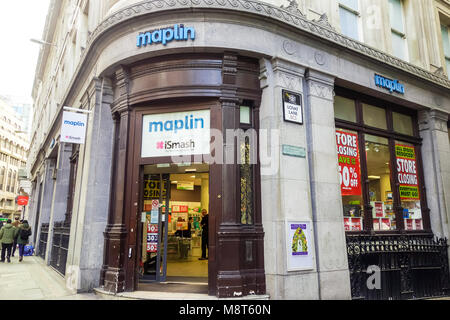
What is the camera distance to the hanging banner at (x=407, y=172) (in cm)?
1063

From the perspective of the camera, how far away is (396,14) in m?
11.9

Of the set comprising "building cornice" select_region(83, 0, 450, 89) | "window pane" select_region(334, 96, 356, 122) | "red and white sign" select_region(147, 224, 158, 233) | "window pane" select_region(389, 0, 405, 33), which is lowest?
"red and white sign" select_region(147, 224, 158, 233)

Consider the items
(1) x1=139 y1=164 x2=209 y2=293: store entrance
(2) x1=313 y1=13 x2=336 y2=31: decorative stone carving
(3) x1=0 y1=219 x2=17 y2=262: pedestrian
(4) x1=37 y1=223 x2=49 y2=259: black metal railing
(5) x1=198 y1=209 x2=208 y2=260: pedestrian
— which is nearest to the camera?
(2) x1=313 y1=13 x2=336 y2=31: decorative stone carving

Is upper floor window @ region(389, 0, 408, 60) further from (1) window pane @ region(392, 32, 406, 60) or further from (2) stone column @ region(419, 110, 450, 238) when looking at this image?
(2) stone column @ region(419, 110, 450, 238)

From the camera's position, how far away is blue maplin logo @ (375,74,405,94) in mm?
9766

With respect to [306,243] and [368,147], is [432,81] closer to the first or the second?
[368,147]

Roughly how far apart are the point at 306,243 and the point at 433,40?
1027 centimetres

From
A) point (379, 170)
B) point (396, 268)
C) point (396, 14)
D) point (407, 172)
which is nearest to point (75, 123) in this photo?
point (379, 170)

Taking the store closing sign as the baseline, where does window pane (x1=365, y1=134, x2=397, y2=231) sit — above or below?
below

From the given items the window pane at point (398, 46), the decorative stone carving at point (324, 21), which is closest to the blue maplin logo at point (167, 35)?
the decorative stone carving at point (324, 21)

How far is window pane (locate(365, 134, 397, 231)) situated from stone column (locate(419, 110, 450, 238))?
178 cm

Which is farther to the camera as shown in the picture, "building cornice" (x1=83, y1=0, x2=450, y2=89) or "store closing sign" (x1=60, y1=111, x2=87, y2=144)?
"store closing sign" (x1=60, y1=111, x2=87, y2=144)

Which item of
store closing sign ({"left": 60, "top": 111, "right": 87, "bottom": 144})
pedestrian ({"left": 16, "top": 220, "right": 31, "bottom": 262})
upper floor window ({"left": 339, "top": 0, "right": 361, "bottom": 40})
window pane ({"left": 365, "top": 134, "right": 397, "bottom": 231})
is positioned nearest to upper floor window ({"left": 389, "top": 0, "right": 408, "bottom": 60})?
upper floor window ({"left": 339, "top": 0, "right": 361, "bottom": 40})

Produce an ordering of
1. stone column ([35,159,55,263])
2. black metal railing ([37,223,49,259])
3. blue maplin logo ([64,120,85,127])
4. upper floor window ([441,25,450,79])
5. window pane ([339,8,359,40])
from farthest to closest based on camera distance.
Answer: stone column ([35,159,55,263]), black metal railing ([37,223,49,259]), upper floor window ([441,25,450,79]), window pane ([339,8,359,40]), blue maplin logo ([64,120,85,127])
